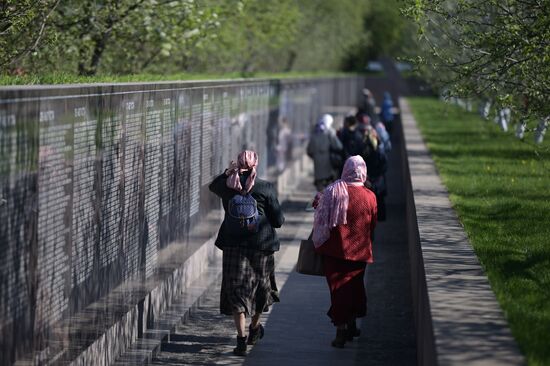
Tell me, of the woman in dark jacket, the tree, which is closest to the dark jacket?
the woman in dark jacket

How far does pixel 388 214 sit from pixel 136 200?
1241 cm

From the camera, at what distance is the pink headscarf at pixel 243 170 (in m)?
11.7

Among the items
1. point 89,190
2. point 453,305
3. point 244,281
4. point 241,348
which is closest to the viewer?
point 453,305

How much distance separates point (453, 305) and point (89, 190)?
284cm

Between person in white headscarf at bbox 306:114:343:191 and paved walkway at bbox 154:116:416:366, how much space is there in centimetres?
497

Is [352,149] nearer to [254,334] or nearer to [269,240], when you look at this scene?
[254,334]

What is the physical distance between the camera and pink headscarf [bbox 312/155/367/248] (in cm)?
1170

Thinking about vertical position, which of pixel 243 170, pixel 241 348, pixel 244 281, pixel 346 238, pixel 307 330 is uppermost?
pixel 243 170

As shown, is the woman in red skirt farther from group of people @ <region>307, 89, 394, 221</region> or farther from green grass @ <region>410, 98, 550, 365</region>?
group of people @ <region>307, 89, 394, 221</region>

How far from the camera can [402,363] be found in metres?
11.4

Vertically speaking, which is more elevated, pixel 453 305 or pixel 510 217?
pixel 453 305

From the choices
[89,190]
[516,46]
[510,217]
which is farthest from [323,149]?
[89,190]

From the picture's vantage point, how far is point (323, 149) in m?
23.4

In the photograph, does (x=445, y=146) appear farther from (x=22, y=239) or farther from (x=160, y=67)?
(x=22, y=239)
